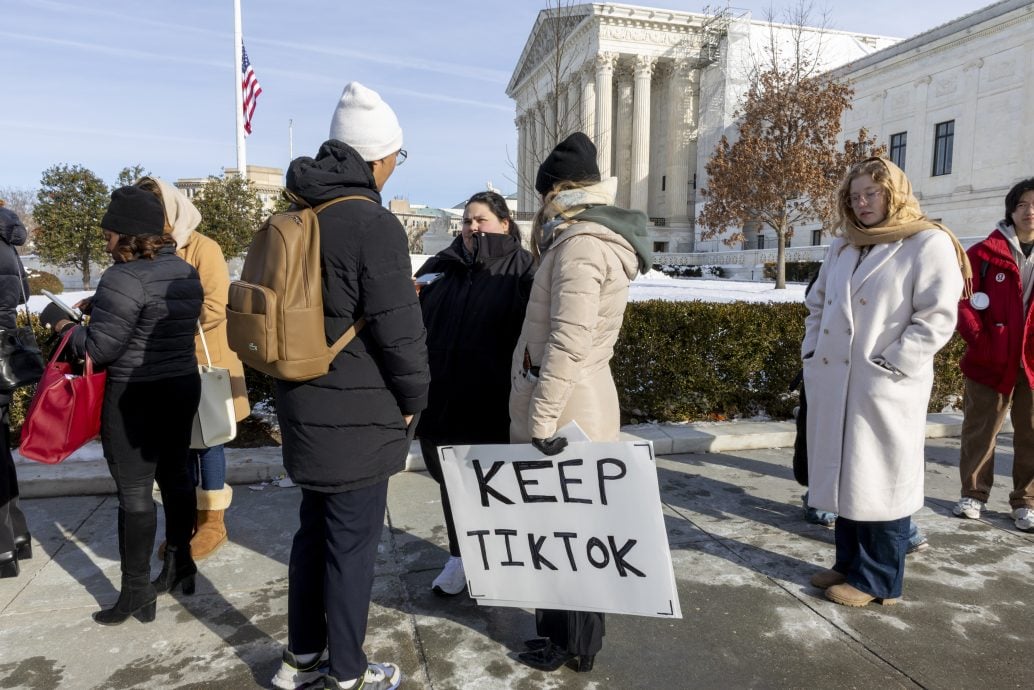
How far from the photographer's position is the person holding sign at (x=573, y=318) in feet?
7.59

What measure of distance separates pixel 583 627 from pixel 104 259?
25.4 m

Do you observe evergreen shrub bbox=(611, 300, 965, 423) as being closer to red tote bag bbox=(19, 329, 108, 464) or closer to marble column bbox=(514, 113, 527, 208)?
red tote bag bbox=(19, 329, 108, 464)

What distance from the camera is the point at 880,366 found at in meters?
3.10

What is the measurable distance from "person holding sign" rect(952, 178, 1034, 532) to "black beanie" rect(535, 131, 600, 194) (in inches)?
122

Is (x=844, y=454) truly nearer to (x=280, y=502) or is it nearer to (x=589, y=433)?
(x=589, y=433)

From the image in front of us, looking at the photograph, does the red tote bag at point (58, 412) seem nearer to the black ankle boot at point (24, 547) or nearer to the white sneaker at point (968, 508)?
the black ankle boot at point (24, 547)

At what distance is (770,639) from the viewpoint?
291 centimetres

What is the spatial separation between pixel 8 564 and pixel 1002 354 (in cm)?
573

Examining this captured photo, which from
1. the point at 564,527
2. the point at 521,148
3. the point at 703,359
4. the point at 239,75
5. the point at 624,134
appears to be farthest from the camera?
the point at 521,148

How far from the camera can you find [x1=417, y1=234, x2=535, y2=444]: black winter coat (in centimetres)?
296

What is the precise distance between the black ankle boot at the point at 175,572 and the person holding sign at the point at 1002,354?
4.55 metres

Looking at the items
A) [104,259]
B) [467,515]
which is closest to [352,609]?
[467,515]

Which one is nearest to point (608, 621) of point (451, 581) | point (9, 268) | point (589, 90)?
point (451, 581)

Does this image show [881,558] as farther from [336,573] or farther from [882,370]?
[336,573]
